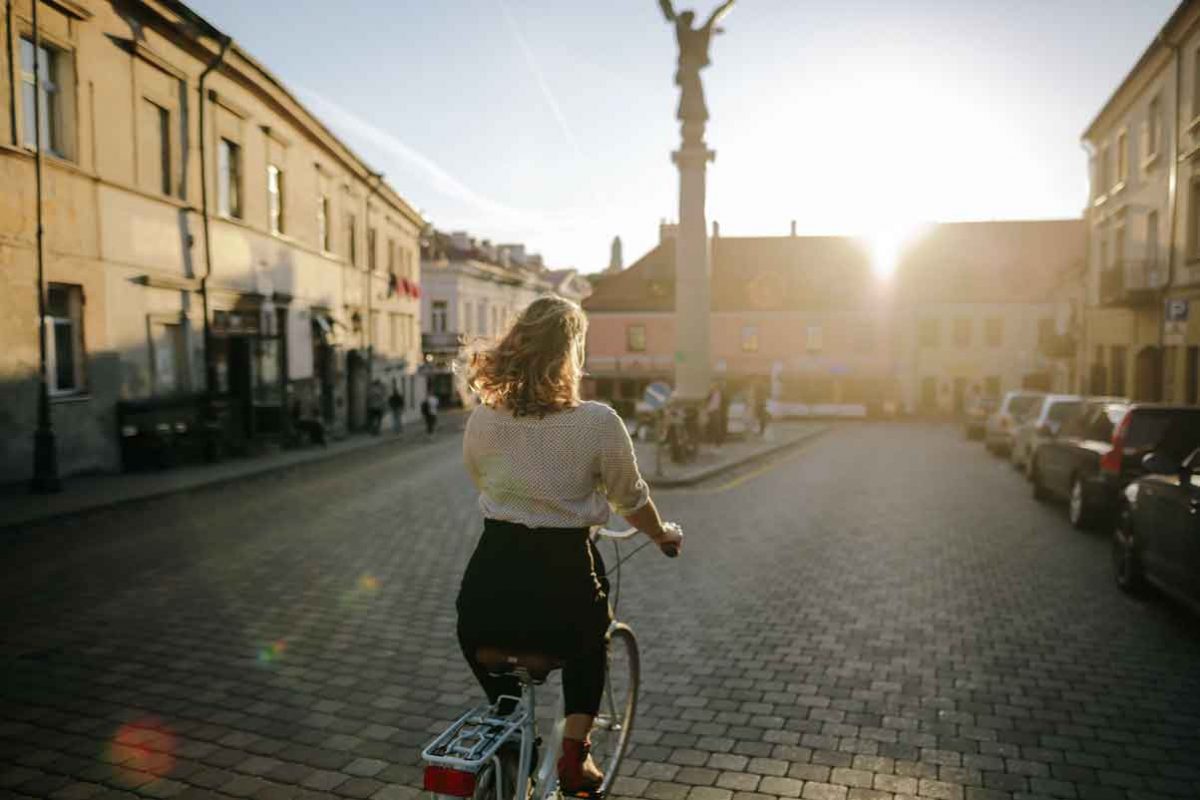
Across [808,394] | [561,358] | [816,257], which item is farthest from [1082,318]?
[561,358]

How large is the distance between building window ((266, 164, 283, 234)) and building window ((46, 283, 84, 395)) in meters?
8.68

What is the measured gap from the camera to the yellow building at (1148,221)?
23.0m

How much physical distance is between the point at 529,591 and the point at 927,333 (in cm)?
5735

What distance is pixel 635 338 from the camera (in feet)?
196

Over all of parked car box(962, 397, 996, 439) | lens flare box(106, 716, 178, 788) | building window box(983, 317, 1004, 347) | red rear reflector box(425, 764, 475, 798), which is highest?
building window box(983, 317, 1004, 347)

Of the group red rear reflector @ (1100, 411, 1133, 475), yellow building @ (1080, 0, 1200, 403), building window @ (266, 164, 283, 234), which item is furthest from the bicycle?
building window @ (266, 164, 283, 234)

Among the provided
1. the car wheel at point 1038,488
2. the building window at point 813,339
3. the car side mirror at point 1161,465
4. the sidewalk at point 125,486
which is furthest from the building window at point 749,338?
the car side mirror at point 1161,465

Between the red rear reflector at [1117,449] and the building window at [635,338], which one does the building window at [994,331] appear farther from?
the red rear reflector at [1117,449]

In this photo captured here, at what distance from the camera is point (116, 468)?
17.4 m

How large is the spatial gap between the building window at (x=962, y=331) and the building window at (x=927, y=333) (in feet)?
3.81

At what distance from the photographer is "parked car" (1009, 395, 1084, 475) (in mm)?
14984

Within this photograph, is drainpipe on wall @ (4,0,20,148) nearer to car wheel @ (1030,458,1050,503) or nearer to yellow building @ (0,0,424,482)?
yellow building @ (0,0,424,482)

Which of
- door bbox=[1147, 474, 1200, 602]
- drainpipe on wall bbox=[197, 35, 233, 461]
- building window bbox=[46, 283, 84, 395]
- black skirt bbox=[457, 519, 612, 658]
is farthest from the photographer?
drainpipe on wall bbox=[197, 35, 233, 461]

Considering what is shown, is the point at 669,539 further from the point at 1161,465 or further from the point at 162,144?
the point at 162,144
